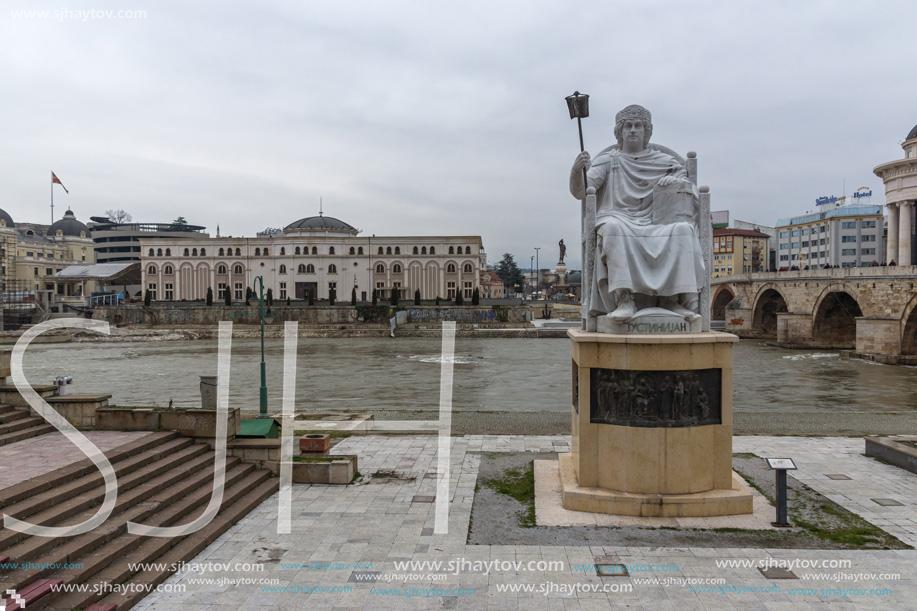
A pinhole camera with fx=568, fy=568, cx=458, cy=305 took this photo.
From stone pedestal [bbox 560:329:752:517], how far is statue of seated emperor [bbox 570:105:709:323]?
1.55ft

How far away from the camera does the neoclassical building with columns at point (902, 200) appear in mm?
43125

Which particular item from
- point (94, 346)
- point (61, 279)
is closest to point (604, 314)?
point (94, 346)

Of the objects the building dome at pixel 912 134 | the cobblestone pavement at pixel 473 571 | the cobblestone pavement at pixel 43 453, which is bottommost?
the cobblestone pavement at pixel 473 571

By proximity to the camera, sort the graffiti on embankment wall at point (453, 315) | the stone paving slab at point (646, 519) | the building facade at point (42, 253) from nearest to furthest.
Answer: the stone paving slab at point (646, 519) → the graffiti on embankment wall at point (453, 315) → the building facade at point (42, 253)

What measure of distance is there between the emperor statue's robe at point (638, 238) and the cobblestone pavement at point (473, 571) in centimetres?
294

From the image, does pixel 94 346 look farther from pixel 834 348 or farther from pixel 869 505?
pixel 834 348

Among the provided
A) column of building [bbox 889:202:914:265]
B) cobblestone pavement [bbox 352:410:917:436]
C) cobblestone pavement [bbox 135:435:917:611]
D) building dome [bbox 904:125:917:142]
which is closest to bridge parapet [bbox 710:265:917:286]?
column of building [bbox 889:202:914:265]

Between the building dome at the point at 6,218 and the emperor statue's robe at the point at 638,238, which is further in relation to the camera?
the building dome at the point at 6,218

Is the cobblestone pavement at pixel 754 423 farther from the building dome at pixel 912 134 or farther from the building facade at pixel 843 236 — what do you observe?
the building facade at pixel 843 236

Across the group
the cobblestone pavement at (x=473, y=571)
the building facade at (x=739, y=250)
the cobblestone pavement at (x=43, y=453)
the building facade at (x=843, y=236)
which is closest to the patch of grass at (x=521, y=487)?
the cobblestone pavement at (x=473, y=571)

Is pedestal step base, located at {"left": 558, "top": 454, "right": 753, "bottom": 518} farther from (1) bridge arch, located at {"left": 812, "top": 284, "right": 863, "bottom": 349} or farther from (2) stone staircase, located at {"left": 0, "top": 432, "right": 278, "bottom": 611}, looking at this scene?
(1) bridge arch, located at {"left": 812, "top": 284, "right": 863, "bottom": 349}

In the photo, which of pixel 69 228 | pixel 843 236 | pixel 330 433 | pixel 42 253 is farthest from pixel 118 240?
pixel 843 236

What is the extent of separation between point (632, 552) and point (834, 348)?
39862mm

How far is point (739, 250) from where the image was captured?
84.4 m
